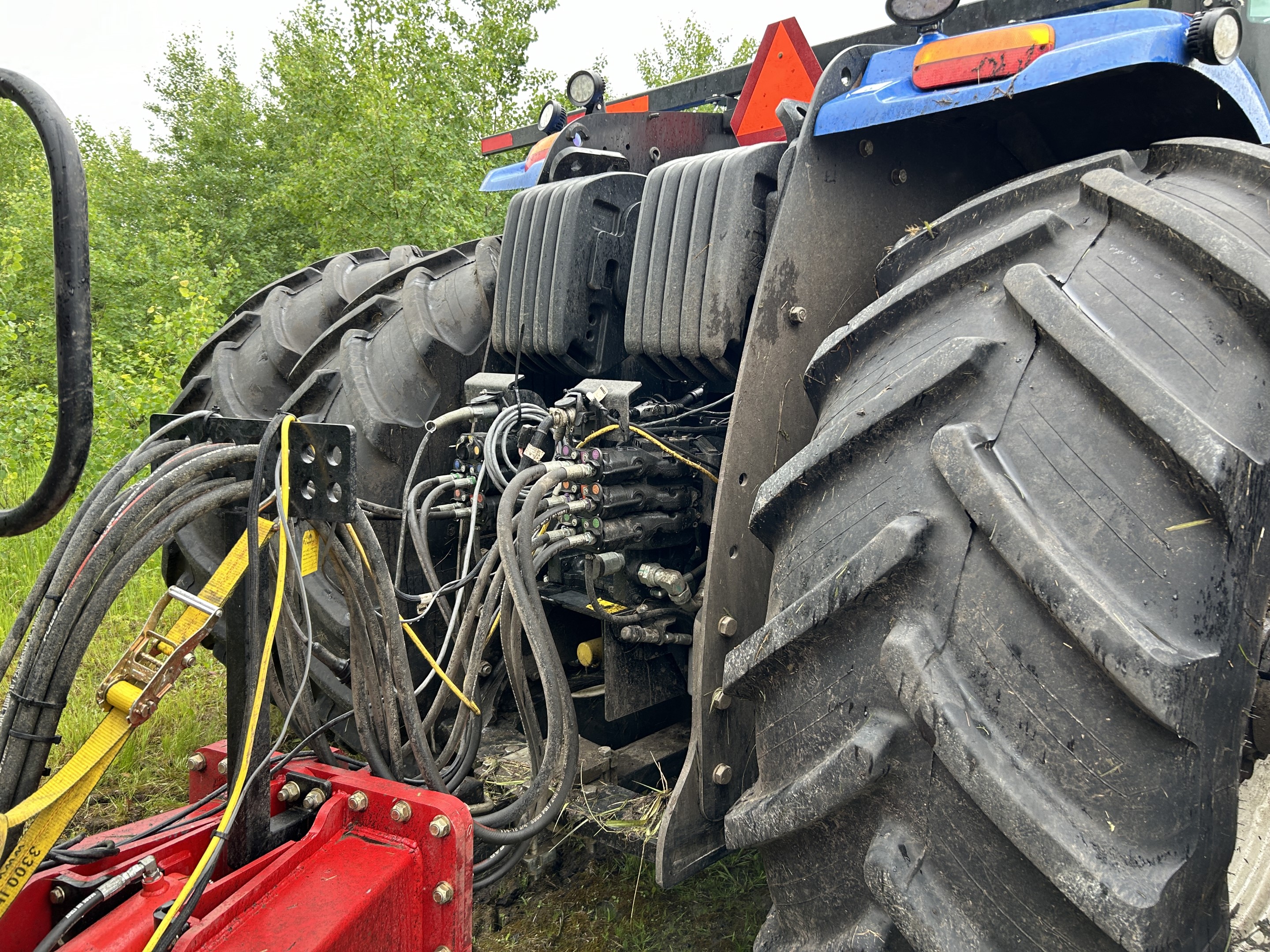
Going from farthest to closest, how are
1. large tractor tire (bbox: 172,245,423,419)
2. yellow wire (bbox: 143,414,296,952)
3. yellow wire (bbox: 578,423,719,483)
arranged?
large tractor tire (bbox: 172,245,423,419) < yellow wire (bbox: 578,423,719,483) < yellow wire (bbox: 143,414,296,952)

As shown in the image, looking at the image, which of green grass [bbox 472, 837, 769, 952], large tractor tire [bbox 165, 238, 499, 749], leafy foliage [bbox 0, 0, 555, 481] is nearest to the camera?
green grass [bbox 472, 837, 769, 952]

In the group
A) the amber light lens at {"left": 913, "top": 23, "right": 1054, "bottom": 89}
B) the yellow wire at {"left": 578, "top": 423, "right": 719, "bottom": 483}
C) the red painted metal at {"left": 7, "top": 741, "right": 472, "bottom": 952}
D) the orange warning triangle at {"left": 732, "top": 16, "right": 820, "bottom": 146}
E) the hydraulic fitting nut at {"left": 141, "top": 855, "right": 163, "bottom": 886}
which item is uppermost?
the orange warning triangle at {"left": 732, "top": 16, "right": 820, "bottom": 146}

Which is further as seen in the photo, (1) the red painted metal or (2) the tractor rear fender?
(2) the tractor rear fender

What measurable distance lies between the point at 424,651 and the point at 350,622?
0.14 meters

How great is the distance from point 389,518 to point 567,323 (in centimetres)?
61

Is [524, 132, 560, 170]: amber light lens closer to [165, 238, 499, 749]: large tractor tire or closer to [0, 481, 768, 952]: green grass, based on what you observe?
[165, 238, 499, 749]: large tractor tire

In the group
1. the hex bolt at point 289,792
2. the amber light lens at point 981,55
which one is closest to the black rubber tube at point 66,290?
the hex bolt at point 289,792

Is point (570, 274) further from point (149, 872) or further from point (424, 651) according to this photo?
point (149, 872)

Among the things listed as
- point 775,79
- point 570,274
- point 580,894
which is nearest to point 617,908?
point 580,894

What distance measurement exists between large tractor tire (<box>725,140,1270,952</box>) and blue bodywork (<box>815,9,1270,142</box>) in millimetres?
142

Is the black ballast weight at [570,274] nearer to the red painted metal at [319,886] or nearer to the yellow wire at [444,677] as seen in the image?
the yellow wire at [444,677]

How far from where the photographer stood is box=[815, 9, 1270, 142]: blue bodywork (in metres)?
1.34

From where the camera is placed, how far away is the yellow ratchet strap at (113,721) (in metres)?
1.11

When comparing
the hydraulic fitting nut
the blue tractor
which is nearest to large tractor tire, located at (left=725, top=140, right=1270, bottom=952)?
the blue tractor
